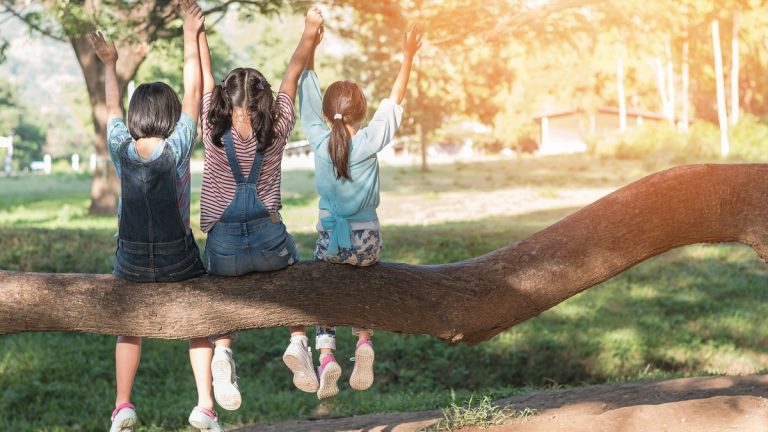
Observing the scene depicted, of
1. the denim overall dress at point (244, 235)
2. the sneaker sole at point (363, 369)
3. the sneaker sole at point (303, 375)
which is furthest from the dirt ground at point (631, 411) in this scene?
the denim overall dress at point (244, 235)

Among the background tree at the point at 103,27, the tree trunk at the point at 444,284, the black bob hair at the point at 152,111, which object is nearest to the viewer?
the black bob hair at the point at 152,111

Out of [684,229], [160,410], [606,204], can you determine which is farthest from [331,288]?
[160,410]

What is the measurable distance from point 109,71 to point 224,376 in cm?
166

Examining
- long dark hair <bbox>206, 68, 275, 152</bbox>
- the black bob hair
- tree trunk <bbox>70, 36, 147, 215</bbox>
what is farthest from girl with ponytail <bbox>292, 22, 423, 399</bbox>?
tree trunk <bbox>70, 36, 147, 215</bbox>

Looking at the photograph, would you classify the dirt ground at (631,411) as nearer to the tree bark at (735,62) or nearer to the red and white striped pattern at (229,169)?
the red and white striped pattern at (229,169)

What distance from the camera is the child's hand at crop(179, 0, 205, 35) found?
5469mm

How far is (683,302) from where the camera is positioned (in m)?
14.0

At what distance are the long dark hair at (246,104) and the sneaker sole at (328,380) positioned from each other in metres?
1.21

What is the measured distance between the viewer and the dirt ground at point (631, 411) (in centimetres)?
662

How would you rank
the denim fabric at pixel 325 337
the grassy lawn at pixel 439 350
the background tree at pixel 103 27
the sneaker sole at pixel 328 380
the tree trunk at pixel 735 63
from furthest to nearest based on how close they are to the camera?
the tree trunk at pixel 735 63 → the background tree at pixel 103 27 → the grassy lawn at pixel 439 350 → the denim fabric at pixel 325 337 → the sneaker sole at pixel 328 380

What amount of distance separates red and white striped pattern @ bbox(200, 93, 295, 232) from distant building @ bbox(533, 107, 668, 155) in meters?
60.1

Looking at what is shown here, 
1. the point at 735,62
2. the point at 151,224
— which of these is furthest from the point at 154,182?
the point at 735,62

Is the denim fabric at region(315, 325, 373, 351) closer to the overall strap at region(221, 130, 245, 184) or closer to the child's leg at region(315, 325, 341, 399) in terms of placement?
the child's leg at region(315, 325, 341, 399)

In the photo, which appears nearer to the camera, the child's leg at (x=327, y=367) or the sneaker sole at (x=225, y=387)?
the sneaker sole at (x=225, y=387)
